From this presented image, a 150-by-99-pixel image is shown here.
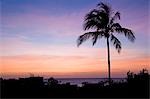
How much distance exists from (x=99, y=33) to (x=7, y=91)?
6123 millimetres

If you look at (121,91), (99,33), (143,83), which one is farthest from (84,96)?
(99,33)

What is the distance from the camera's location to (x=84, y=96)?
14250 mm

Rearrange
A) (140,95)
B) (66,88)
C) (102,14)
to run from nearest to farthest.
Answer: (140,95) < (66,88) < (102,14)

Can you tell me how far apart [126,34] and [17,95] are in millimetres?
7113

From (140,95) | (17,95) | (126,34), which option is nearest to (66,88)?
(17,95)

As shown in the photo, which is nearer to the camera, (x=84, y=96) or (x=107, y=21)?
(x=84, y=96)

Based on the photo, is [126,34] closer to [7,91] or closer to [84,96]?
[84,96]

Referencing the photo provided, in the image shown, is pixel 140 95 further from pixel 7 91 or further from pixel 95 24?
pixel 7 91

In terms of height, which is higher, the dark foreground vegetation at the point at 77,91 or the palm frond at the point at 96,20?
the palm frond at the point at 96,20

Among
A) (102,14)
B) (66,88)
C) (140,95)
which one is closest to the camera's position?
(140,95)

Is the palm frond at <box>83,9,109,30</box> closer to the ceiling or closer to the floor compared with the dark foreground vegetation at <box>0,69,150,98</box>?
closer to the ceiling

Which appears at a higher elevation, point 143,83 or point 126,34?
point 126,34

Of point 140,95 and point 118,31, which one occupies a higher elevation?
point 118,31

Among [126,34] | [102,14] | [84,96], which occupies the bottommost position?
[84,96]
